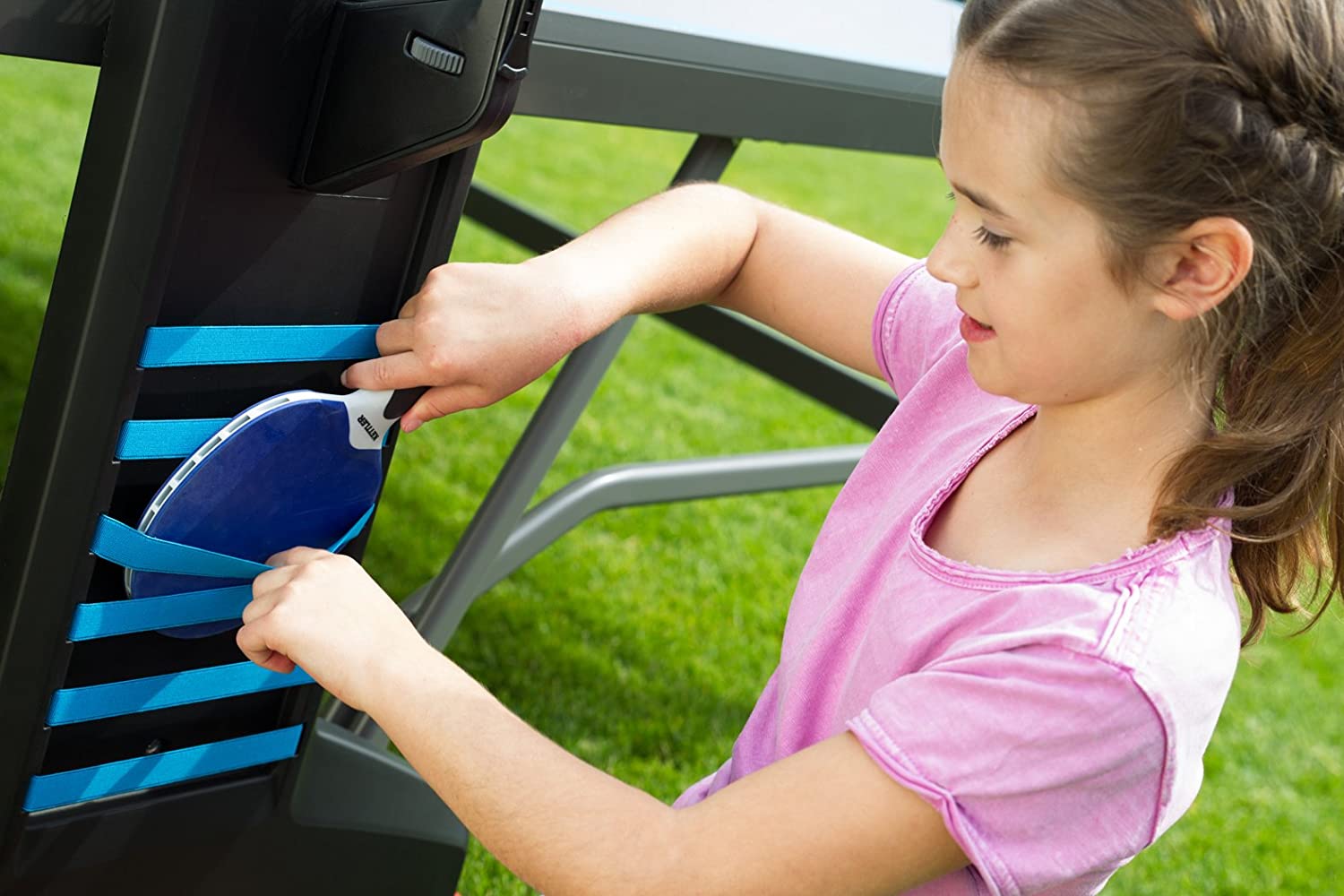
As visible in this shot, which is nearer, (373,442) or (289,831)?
(373,442)

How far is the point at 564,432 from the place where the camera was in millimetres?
1648

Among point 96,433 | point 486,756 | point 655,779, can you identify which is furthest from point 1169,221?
point 655,779

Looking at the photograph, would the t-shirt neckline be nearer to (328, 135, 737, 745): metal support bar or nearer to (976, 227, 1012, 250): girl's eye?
(976, 227, 1012, 250): girl's eye

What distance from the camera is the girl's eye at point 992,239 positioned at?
875mm

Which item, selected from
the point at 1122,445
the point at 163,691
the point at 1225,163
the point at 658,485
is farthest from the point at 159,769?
the point at 658,485

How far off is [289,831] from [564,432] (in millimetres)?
586

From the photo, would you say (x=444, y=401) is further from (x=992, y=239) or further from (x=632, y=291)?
(x=992, y=239)

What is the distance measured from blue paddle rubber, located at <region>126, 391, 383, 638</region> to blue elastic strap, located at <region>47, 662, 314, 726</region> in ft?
0.16

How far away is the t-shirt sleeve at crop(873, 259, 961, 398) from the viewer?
1.16m

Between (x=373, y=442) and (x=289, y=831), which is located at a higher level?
(x=373, y=442)

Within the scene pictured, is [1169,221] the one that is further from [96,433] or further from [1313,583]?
[96,433]

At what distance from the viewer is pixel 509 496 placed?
161 cm

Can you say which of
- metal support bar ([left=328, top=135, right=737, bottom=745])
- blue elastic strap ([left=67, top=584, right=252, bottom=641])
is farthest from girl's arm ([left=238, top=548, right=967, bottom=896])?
metal support bar ([left=328, top=135, right=737, bottom=745])

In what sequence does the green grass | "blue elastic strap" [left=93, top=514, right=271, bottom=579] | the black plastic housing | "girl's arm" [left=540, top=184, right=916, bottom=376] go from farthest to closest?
the green grass → "girl's arm" [left=540, top=184, right=916, bottom=376] → "blue elastic strap" [left=93, top=514, right=271, bottom=579] → the black plastic housing
